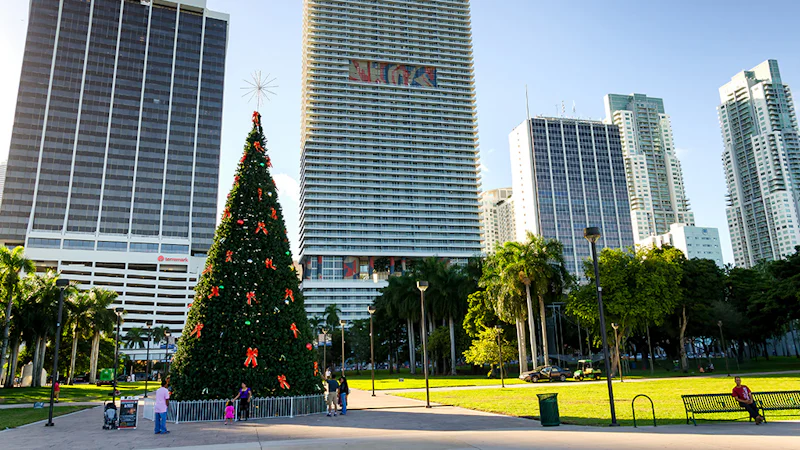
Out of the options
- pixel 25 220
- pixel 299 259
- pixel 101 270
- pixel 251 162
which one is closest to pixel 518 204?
pixel 299 259

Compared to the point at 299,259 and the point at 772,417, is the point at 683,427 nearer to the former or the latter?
the point at 772,417

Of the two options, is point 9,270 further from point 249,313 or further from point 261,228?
point 249,313

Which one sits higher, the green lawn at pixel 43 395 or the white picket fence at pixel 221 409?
the white picket fence at pixel 221 409

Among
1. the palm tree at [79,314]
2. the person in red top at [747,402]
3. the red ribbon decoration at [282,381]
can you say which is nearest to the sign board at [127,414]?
the red ribbon decoration at [282,381]

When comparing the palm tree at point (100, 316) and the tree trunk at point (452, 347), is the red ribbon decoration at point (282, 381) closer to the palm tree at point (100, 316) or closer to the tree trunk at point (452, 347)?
the tree trunk at point (452, 347)

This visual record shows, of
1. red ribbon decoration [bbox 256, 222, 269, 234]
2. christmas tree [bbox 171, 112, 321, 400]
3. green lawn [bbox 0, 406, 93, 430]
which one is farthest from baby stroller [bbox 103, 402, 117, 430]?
red ribbon decoration [bbox 256, 222, 269, 234]

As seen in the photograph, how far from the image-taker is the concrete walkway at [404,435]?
11922 mm

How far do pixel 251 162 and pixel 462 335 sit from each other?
48861 mm

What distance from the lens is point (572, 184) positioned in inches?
7013

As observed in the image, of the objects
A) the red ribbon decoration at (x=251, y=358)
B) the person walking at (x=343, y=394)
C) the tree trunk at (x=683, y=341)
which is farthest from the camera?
the tree trunk at (x=683, y=341)

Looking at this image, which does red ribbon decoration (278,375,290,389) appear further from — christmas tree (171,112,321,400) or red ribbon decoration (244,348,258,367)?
red ribbon decoration (244,348,258,367)

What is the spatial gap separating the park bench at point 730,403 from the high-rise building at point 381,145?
449 ft

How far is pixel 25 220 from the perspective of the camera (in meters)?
141

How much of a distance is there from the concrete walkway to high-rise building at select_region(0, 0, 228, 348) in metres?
146
